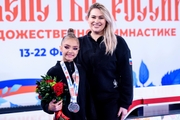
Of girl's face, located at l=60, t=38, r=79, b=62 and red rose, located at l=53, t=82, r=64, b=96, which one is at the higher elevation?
girl's face, located at l=60, t=38, r=79, b=62

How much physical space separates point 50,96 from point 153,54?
1.54m

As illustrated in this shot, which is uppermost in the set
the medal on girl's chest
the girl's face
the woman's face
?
the woman's face

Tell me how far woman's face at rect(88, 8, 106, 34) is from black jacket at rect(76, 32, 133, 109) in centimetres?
9

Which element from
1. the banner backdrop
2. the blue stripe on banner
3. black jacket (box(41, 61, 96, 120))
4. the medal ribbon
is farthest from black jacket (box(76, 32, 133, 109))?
the blue stripe on banner

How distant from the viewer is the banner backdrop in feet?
12.1

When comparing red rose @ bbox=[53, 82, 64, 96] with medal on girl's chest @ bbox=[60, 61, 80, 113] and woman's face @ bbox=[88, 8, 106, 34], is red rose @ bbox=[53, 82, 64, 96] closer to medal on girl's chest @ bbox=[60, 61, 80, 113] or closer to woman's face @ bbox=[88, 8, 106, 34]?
medal on girl's chest @ bbox=[60, 61, 80, 113]

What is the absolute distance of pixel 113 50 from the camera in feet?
11.5

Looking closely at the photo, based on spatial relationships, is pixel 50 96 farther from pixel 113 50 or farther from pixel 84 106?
pixel 113 50

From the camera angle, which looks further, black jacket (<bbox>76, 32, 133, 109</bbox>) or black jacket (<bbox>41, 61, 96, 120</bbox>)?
black jacket (<bbox>76, 32, 133, 109</bbox>)

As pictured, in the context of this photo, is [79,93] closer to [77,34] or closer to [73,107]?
[73,107]

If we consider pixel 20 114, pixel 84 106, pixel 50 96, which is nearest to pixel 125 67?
pixel 84 106

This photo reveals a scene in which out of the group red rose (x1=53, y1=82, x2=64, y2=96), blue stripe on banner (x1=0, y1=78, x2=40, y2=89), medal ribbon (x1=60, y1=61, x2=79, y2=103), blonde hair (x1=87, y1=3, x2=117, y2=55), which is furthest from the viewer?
blue stripe on banner (x1=0, y1=78, x2=40, y2=89)

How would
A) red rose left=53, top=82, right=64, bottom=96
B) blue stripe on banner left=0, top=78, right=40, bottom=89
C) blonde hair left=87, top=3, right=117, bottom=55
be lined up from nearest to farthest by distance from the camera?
1. red rose left=53, top=82, right=64, bottom=96
2. blonde hair left=87, top=3, right=117, bottom=55
3. blue stripe on banner left=0, top=78, right=40, bottom=89

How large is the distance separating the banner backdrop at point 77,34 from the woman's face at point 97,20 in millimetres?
437
